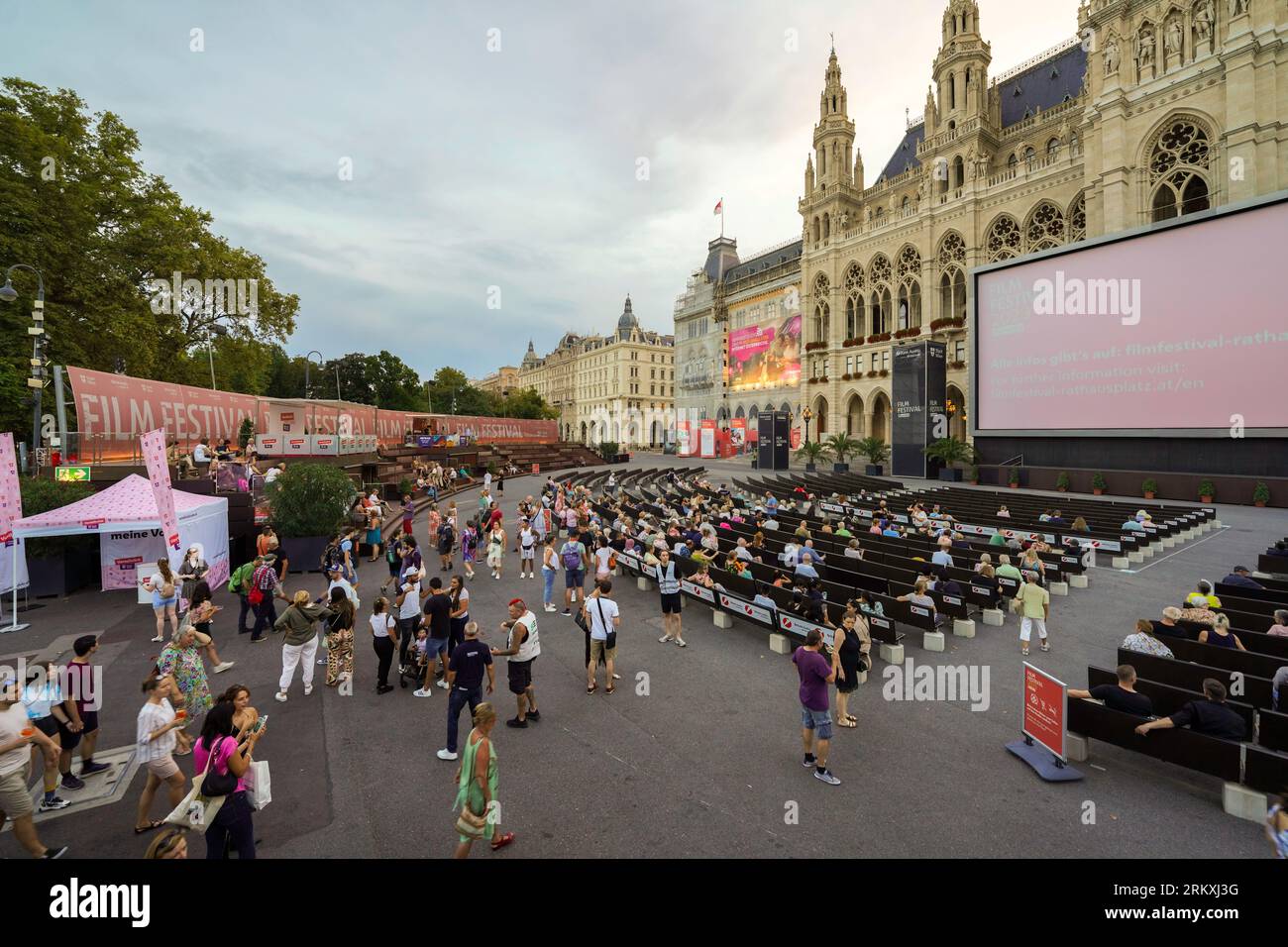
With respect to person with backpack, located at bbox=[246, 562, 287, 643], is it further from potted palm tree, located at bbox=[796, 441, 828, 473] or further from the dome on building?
the dome on building

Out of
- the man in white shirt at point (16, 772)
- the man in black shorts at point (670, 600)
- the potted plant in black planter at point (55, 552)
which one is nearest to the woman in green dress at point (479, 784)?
the man in white shirt at point (16, 772)

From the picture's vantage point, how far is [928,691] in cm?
831

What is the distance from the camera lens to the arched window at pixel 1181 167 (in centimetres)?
3109

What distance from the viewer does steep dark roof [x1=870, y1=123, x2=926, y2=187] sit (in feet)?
178

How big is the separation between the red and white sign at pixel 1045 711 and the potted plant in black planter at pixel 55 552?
20.8 metres

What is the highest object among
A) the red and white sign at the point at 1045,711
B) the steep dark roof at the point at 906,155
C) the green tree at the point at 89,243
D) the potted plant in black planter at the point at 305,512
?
the steep dark roof at the point at 906,155

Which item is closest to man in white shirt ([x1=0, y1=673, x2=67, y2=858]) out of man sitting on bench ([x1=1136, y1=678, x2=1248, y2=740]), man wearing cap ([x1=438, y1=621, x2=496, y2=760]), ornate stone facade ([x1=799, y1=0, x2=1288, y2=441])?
man wearing cap ([x1=438, y1=621, x2=496, y2=760])

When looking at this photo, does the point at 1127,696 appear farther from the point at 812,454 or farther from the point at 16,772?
the point at 812,454

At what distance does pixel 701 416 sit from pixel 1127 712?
231ft

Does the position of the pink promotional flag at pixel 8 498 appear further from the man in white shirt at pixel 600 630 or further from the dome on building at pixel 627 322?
the dome on building at pixel 627 322

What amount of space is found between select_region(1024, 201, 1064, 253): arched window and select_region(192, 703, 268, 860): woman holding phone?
51745mm

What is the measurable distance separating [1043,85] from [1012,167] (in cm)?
1121
